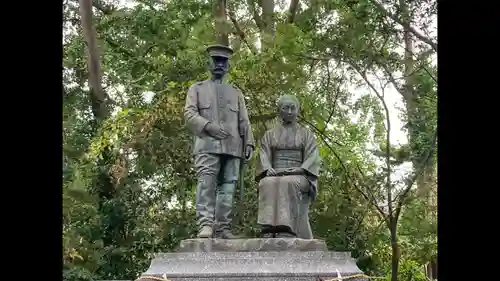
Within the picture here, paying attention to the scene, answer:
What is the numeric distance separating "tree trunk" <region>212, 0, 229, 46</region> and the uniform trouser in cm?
667

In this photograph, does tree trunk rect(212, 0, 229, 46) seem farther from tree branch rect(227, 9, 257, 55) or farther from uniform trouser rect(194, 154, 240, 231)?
uniform trouser rect(194, 154, 240, 231)

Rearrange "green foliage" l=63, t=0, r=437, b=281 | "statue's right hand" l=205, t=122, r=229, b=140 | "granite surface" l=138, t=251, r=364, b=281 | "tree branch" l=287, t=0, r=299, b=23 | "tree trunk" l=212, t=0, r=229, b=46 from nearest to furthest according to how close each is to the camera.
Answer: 1. "granite surface" l=138, t=251, r=364, b=281
2. "statue's right hand" l=205, t=122, r=229, b=140
3. "green foliage" l=63, t=0, r=437, b=281
4. "tree trunk" l=212, t=0, r=229, b=46
5. "tree branch" l=287, t=0, r=299, b=23

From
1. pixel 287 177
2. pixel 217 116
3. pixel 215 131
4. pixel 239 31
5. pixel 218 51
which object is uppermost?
pixel 239 31

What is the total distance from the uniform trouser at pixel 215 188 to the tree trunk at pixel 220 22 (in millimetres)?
6673

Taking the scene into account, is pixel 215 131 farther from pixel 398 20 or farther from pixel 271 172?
pixel 398 20

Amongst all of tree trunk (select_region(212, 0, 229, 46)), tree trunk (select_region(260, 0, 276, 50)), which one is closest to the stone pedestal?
tree trunk (select_region(260, 0, 276, 50))

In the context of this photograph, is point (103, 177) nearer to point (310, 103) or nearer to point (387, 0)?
point (310, 103)

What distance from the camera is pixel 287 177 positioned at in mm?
7543

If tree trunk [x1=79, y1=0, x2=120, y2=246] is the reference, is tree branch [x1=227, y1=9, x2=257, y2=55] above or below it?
above

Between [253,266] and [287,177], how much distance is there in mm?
1120

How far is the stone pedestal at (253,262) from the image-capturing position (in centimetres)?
664

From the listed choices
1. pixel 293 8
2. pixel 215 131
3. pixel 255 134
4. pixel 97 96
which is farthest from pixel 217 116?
pixel 293 8

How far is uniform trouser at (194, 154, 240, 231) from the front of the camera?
7609 mm
